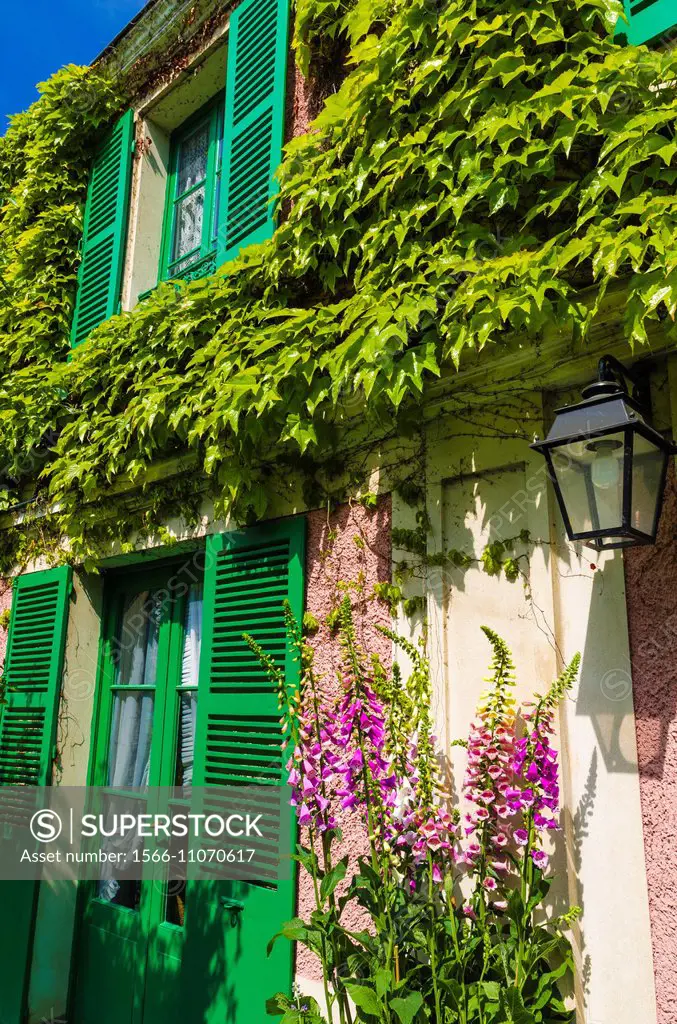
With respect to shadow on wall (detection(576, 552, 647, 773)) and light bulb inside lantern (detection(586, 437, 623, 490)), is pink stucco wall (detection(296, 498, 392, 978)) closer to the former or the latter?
shadow on wall (detection(576, 552, 647, 773))

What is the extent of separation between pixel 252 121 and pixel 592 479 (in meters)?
2.97

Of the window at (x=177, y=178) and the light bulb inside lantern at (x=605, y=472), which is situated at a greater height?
the window at (x=177, y=178)

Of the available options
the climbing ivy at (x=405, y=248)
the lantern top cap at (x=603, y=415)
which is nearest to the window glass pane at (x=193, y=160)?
the climbing ivy at (x=405, y=248)

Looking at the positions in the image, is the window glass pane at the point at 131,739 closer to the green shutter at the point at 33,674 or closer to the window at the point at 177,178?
the green shutter at the point at 33,674

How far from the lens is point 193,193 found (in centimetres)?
501

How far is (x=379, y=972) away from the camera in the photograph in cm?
211

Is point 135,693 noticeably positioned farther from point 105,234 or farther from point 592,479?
point 592,479

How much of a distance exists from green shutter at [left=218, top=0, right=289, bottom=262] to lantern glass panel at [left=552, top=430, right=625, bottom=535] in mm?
2172

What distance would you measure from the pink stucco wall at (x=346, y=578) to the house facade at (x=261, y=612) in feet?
0.03

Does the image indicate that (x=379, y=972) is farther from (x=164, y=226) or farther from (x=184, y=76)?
(x=184, y=76)

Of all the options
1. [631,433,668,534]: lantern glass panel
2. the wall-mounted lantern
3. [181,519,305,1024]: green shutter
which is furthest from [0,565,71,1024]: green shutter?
[631,433,668,534]: lantern glass panel

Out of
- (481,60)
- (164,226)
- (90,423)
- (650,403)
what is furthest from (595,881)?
(164,226)

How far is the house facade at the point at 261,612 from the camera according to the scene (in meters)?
2.21

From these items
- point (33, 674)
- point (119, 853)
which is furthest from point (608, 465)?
point (33, 674)
